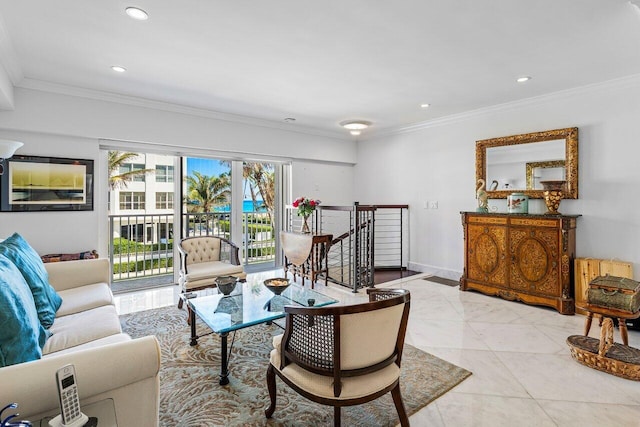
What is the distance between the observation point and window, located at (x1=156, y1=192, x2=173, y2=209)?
15.1 feet

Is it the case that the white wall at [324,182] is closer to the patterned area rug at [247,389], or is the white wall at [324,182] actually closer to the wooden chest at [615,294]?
the patterned area rug at [247,389]

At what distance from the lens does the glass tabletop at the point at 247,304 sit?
2.20m

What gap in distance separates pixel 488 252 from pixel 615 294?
167 centimetres

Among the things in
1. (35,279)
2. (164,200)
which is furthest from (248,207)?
(35,279)

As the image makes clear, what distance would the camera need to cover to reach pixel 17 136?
11.1 ft

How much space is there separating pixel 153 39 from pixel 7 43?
3.95 ft

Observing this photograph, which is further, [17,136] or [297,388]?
[17,136]

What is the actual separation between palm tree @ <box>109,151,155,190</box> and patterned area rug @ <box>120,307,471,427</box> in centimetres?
247

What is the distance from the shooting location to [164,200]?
462 centimetres

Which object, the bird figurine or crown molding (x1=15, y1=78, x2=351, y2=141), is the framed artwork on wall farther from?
the bird figurine

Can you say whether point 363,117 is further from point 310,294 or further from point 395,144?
point 310,294

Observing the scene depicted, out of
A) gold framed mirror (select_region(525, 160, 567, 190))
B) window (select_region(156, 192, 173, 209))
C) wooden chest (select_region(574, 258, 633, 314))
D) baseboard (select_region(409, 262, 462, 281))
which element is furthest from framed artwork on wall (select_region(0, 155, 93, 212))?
wooden chest (select_region(574, 258, 633, 314))

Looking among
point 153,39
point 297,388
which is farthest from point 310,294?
point 153,39

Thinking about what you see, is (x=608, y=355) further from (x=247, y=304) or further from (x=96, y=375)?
(x=96, y=375)
